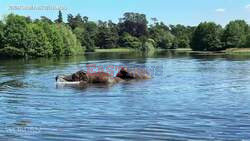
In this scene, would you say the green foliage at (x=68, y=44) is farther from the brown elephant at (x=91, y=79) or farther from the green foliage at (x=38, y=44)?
the brown elephant at (x=91, y=79)

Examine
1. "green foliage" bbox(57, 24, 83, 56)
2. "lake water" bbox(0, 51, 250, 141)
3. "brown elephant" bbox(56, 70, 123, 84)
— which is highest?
"green foliage" bbox(57, 24, 83, 56)

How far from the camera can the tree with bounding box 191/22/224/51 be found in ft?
535

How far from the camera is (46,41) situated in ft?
399

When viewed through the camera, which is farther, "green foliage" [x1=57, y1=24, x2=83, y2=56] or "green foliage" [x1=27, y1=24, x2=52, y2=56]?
"green foliage" [x1=57, y1=24, x2=83, y2=56]

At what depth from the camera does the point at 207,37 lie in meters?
169

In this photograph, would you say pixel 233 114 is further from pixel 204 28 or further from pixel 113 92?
pixel 204 28

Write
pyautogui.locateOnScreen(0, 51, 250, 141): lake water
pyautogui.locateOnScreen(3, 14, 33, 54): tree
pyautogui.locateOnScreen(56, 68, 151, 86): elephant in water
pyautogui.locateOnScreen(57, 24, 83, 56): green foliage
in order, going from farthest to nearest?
pyautogui.locateOnScreen(57, 24, 83, 56): green foliage < pyautogui.locateOnScreen(3, 14, 33, 54): tree < pyautogui.locateOnScreen(56, 68, 151, 86): elephant in water < pyautogui.locateOnScreen(0, 51, 250, 141): lake water

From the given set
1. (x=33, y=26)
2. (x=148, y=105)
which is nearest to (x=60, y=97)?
(x=148, y=105)

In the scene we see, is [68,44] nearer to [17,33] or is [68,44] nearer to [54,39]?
[54,39]

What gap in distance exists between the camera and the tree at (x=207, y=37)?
163000 mm

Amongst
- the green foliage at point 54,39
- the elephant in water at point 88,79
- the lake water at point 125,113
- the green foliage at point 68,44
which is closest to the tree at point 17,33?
the green foliage at point 54,39

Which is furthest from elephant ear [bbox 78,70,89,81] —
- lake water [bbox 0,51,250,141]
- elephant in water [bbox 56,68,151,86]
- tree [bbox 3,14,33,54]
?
tree [bbox 3,14,33,54]

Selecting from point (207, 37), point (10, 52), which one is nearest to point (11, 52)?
point (10, 52)

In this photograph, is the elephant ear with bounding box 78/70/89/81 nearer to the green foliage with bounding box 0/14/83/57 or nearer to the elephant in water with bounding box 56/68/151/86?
the elephant in water with bounding box 56/68/151/86
